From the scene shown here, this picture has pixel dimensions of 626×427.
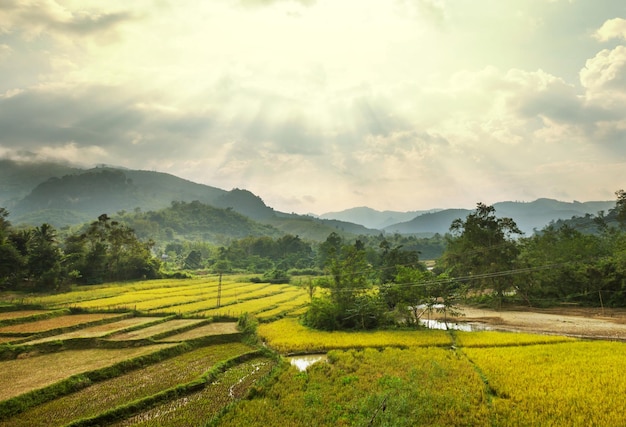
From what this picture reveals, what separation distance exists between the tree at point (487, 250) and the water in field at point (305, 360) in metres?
27.3

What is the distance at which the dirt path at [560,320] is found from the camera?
2545cm

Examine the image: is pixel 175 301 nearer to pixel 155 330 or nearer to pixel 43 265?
pixel 155 330

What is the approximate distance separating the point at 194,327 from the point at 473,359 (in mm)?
20834

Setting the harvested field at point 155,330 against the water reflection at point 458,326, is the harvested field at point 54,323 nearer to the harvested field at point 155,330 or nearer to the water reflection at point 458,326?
the harvested field at point 155,330

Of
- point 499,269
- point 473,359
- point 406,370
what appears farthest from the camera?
point 499,269

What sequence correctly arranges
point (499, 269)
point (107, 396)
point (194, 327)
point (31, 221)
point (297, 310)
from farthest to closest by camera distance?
point (31, 221) → point (499, 269) → point (297, 310) → point (194, 327) → point (107, 396)

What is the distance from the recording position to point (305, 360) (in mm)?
20312

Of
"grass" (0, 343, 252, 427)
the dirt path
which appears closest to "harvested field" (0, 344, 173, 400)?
"grass" (0, 343, 252, 427)

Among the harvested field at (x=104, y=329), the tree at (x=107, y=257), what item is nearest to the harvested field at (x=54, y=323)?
the harvested field at (x=104, y=329)

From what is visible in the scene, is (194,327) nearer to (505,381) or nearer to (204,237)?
(505,381)

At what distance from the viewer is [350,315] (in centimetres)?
2839

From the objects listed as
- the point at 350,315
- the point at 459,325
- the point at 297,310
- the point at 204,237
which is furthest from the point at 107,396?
the point at 204,237

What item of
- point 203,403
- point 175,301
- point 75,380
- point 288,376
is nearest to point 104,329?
point 75,380

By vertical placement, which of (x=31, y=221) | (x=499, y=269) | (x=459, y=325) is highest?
(x=31, y=221)
